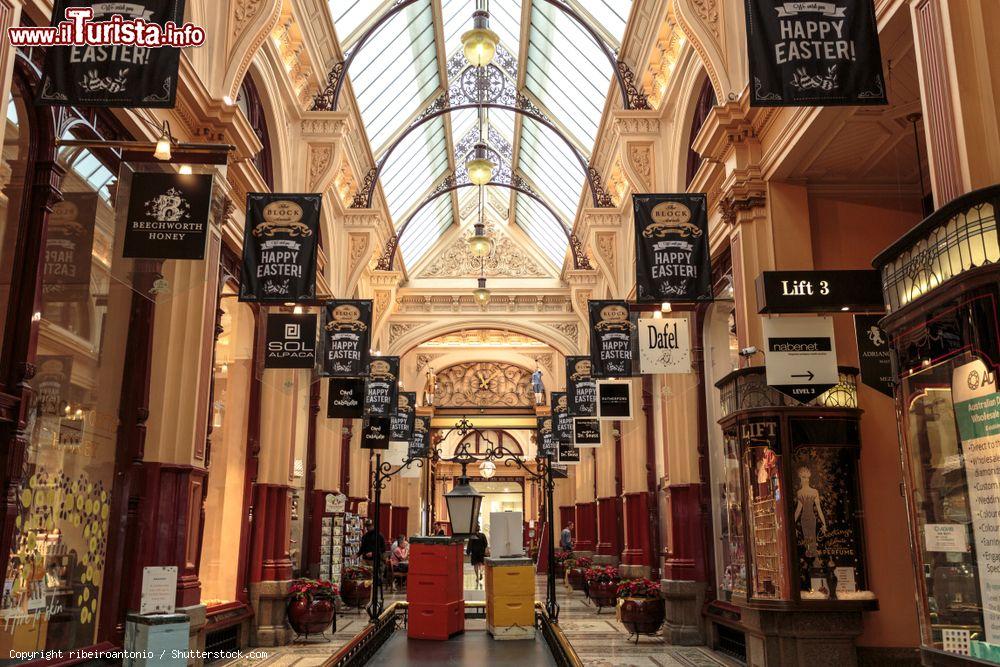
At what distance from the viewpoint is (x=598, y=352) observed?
13398 millimetres

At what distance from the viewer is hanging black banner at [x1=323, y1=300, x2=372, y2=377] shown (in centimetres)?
1318

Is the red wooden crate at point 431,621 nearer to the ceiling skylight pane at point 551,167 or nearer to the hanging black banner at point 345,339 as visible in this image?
the hanging black banner at point 345,339

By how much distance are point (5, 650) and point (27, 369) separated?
196 cm

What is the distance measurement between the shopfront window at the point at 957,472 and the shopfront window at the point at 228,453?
8.72 meters

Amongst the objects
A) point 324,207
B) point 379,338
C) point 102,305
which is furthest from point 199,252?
point 379,338

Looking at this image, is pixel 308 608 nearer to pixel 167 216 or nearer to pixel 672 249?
pixel 167 216

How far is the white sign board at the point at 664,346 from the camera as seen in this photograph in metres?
11.0

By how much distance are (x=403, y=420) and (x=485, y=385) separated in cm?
1149

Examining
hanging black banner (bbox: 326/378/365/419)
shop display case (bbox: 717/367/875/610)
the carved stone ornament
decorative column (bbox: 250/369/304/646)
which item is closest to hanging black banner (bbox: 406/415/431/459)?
the carved stone ornament

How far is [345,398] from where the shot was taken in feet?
49.2

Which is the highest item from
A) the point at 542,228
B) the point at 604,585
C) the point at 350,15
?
the point at 542,228

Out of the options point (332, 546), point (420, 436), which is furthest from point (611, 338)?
point (420, 436)

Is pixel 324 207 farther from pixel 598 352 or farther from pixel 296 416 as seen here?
pixel 598 352

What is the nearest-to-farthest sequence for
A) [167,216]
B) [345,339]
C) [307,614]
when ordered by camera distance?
[167,216]
[307,614]
[345,339]
